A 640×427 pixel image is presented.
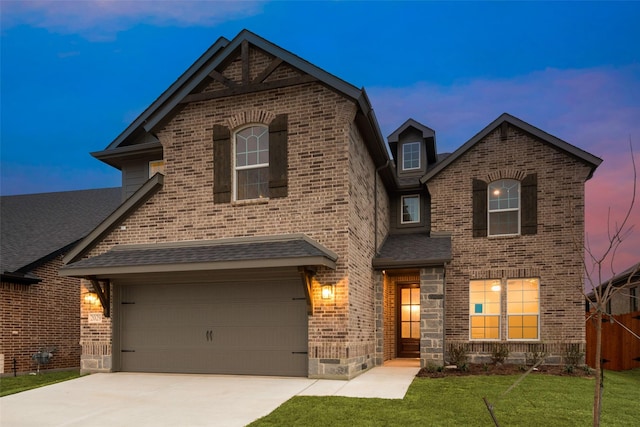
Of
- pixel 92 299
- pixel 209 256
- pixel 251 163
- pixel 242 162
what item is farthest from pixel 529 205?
pixel 92 299

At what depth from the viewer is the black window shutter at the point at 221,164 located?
12.4 m

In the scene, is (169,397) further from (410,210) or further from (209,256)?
(410,210)

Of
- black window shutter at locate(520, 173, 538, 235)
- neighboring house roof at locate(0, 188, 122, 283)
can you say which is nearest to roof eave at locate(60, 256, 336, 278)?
neighboring house roof at locate(0, 188, 122, 283)

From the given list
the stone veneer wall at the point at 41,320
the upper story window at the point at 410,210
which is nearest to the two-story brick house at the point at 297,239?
the upper story window at the point at 410,210

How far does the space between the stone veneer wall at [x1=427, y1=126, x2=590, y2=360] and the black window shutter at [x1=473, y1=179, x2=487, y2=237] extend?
0.15m

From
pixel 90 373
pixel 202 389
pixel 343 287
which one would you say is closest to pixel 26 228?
pixel 90 373

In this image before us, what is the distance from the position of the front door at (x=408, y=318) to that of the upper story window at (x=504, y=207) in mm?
3290

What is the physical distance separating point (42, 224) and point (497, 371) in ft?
53.1

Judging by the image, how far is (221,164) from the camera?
12.5m

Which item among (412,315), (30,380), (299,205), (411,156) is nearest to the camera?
(299,205)

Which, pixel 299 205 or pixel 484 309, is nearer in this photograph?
pixel 299 205

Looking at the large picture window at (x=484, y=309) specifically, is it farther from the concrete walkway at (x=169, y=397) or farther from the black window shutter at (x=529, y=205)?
the concrete walkway at (x=169, y=397)

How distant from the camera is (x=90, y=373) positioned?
12.7 meters


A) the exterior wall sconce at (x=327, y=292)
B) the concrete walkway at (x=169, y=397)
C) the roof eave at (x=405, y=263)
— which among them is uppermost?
the roof eave at (x=405, y=263)
